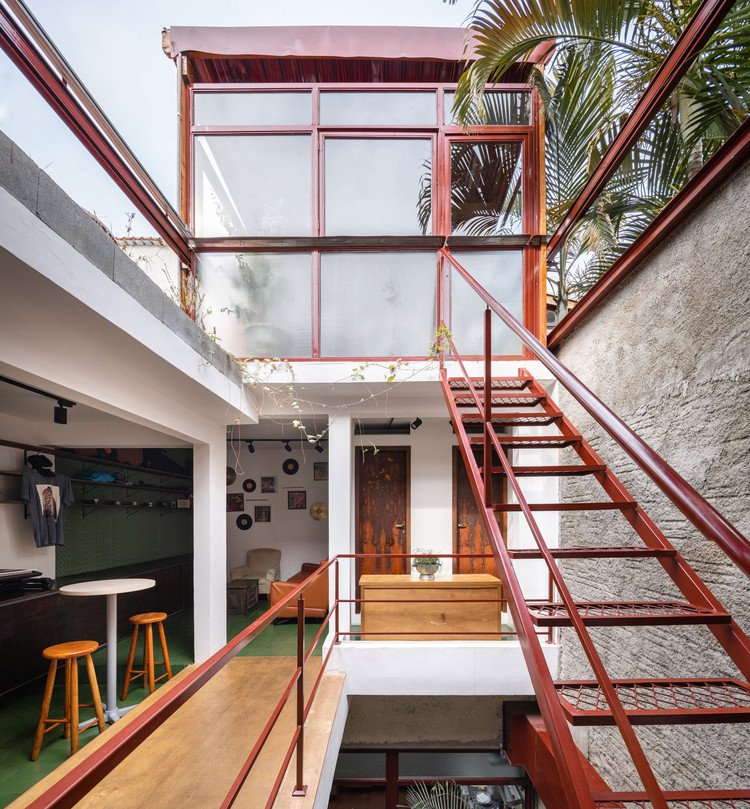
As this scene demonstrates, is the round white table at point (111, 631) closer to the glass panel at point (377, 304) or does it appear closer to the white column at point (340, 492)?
the white column at point (340, 492)

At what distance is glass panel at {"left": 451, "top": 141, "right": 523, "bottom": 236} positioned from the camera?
14.3 ft

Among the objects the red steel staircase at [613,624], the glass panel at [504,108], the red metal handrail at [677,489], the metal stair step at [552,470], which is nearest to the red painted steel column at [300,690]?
the red steel staircase at [613,624]

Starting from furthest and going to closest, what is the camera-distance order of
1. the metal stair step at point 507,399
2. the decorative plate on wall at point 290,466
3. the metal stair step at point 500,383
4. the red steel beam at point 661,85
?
the decorative plate on wall at point 290,466
the metal stair step at point 500,383
the metal stair step at point 507,399
the red steel beam at point 661,85

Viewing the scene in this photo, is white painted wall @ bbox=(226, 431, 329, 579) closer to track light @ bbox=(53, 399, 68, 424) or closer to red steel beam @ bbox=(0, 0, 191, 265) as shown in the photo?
track light @ bbox=(53, 399, 68, 424)

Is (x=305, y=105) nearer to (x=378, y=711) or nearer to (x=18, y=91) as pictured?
(x=18, y=91)

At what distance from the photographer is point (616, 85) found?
4.12 metres

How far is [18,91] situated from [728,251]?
274 centimetres

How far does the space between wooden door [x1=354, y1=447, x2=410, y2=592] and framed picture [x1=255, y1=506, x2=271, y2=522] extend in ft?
7.48

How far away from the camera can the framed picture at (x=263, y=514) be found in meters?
7.93

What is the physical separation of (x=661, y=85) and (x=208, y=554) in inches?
174

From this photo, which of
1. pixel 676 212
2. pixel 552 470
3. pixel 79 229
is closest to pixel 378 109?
pixel 676 212

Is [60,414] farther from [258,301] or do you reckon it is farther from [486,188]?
[486,188]

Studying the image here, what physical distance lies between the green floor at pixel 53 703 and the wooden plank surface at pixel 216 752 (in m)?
0.43

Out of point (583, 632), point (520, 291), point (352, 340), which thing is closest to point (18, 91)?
point (583, 632)
